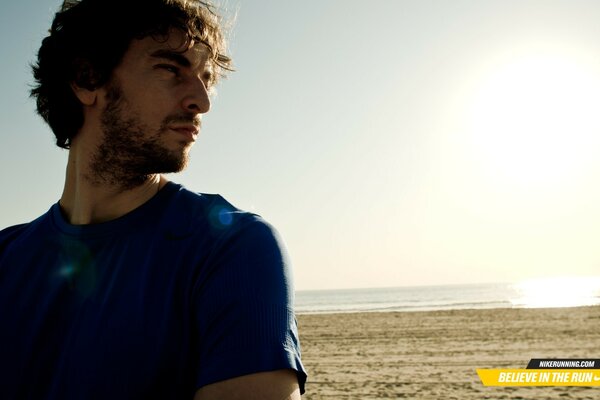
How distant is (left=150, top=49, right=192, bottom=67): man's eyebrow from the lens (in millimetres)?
1913

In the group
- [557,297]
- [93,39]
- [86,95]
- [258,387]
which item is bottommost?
[557,297]

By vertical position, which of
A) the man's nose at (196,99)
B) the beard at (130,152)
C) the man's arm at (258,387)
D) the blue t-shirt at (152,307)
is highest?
the man's nose at (196,99)

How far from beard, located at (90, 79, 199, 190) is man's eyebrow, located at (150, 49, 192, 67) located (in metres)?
0.21

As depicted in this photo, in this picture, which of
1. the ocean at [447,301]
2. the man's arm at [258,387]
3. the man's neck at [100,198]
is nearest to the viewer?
the man's arm at [258,387]

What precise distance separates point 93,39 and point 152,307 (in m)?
1.44

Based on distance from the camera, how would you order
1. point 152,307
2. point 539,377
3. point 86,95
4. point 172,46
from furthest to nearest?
point 539,377 → point 86,95 → point 172,46 → point 152,307

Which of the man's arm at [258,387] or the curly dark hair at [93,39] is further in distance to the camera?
the curly dark hair at [93,39]

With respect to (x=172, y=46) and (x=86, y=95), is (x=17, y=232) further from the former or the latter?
(x=172, y=46)

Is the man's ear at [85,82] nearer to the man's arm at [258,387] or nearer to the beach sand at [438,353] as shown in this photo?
the man's arm at [258,387]

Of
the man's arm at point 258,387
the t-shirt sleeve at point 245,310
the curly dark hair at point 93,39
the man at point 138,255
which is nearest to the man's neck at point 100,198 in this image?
the man at point 138,255

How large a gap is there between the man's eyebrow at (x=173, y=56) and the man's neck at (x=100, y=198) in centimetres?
47

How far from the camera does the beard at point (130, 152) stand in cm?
183

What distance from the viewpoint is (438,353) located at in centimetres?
1209

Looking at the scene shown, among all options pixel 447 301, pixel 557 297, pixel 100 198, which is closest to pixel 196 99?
pixel 100 198
